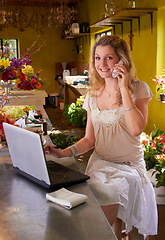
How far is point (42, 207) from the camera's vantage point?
144 cm

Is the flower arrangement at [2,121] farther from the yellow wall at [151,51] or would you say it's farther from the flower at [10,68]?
the yellow wall at [151,51]

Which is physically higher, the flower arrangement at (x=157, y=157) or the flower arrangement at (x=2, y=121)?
the flower arrangement at (x=2, y=121)

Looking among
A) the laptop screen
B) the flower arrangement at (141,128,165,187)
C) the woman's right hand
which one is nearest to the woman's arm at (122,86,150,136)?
the woman's right hand

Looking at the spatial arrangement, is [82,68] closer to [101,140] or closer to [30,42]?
[30,42]

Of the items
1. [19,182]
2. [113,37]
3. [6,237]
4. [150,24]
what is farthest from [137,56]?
[6,237]

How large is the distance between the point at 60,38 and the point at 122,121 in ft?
36.3

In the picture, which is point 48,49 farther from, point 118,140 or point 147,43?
point 118,140

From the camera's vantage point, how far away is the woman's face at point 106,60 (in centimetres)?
224

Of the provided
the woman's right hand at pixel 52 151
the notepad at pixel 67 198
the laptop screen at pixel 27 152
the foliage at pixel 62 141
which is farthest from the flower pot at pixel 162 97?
the notepad at pixel 67 198

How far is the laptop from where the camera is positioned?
1.54 metres

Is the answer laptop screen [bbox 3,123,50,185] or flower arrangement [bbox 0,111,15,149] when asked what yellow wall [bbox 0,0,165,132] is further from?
laptop screen [bbox 3,123,50,185]

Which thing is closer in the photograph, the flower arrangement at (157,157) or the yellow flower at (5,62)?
the yellow flower at (5,62)

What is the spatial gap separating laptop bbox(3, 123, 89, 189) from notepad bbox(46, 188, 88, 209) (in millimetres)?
106

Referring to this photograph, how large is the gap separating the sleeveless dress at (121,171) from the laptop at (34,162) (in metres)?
0.17
